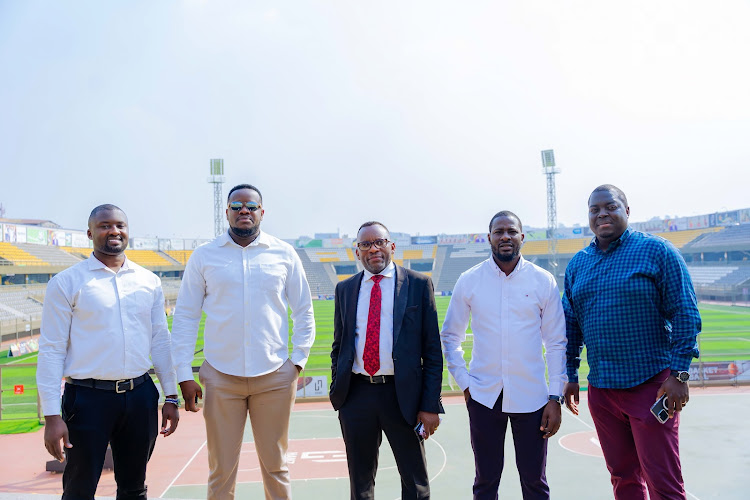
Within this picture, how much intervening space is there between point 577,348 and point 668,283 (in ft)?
2.35

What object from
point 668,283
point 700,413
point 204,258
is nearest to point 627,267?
point 668,283

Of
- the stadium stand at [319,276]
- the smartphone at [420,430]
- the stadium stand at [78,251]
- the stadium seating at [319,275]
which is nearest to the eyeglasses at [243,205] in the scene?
the smartphone at [420,430]

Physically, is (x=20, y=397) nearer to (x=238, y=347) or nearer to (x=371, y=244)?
(x=238, y=347)

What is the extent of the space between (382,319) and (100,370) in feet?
5.55

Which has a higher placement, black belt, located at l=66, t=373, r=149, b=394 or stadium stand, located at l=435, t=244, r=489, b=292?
black belt, located at l=66, t=373, r=149, b=394

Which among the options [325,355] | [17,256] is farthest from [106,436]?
[17,256]

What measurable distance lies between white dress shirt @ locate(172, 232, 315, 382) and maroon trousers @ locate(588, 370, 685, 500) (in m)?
1.88

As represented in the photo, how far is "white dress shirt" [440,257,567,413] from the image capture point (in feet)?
10.3

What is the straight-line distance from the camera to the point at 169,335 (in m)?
3.44

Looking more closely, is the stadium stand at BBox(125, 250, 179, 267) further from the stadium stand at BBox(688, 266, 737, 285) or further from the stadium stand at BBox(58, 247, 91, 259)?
the stadium stand at BBox(688, 266, 737, 285)

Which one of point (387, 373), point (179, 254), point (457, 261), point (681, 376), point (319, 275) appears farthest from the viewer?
point (457, 261)

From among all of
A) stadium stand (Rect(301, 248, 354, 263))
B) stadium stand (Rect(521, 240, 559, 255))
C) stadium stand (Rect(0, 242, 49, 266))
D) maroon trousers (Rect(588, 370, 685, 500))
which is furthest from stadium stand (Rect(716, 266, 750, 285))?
stadium stand (Rect(0, 242, 49, 266))

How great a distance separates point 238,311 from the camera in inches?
125

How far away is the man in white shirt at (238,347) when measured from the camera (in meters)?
3.17
